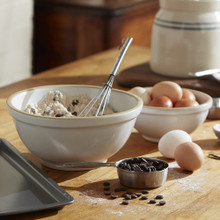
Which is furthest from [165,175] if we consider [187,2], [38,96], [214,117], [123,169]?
[187,2]

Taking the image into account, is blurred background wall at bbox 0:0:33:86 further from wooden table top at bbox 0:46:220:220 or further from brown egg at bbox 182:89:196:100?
brown egg at bbox 182:89:196:100

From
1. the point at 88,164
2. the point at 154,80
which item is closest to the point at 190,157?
the point at 88,164

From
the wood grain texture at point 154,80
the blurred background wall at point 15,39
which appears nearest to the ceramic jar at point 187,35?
the wood grain texture at point 154,80

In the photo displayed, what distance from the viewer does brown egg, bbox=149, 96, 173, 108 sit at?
108 cm

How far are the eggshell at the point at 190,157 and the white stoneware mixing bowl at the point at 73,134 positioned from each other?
4.0 inches

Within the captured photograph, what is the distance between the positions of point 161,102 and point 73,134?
0.28 m

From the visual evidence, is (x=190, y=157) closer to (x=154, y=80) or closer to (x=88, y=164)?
(x=88, y=164)

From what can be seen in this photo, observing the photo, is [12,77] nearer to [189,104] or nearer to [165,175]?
[189,104]

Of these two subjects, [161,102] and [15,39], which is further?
[15,39]

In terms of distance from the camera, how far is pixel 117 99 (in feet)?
3.33

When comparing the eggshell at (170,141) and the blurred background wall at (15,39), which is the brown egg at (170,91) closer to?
the eggshell at (170,141)

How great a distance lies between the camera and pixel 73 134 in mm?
864

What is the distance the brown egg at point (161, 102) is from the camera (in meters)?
1.08

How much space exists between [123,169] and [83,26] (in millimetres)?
2168
